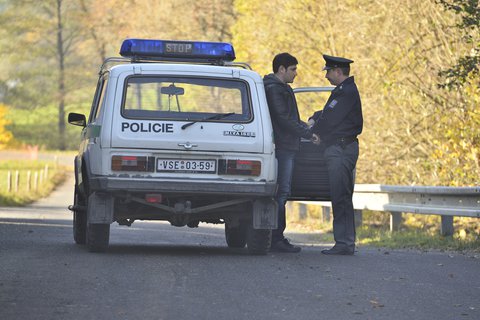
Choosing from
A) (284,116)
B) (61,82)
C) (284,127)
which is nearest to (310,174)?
(284,127)

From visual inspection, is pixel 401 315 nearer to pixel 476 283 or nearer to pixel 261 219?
pixel 476 283

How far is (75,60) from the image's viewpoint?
90000 millimetres

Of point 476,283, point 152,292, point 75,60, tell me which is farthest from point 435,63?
point 75,60

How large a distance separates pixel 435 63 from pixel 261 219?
9868 millimetres

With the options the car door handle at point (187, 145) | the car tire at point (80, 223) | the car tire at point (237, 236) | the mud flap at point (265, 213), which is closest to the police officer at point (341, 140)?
the mud flap at point (265, 213)

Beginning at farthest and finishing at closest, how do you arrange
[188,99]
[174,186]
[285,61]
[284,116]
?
[285,61] → [284,116] → [188,99] → [174,186]

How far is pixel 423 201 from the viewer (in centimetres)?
1571

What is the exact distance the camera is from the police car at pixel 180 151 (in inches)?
439

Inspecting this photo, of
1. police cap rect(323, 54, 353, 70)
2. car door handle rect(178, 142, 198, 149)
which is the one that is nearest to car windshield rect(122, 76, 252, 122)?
car door handle rect(178, 142, 198, 149)

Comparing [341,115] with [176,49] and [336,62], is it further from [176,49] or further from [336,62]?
[176,49]

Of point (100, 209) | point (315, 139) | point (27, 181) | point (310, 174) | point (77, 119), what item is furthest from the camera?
point (27, 181)

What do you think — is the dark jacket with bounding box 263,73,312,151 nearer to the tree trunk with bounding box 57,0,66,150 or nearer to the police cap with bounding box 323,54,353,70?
the police cap with bounding box 323,54,353,70

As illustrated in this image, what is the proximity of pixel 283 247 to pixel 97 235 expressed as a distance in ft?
6.82

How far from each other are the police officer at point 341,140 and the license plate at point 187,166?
1597 mm
